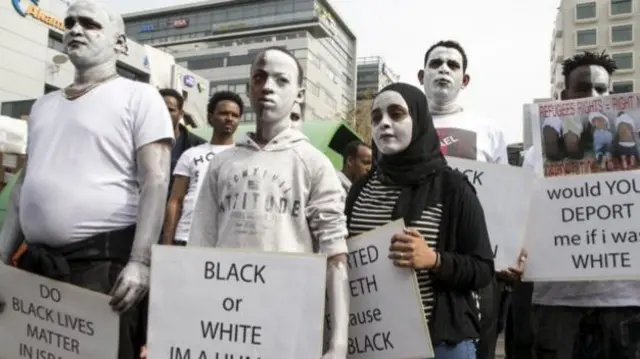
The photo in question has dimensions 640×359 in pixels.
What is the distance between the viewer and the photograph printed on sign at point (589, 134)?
3279 millimetres

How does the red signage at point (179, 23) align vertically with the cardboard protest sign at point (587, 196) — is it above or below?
above

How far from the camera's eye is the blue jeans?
2.49m

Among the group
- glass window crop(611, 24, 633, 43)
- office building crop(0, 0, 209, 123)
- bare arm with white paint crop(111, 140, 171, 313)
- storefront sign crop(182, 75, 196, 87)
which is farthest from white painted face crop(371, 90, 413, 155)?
glass window crop(611, 24, 633, 43)

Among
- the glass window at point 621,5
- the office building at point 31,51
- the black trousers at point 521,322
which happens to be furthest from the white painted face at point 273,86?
the glass window at point 621,5

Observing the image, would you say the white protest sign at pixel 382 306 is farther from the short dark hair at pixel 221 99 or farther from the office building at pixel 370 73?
the office building at pixel 370 73

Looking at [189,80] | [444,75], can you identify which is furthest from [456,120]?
[189,80]

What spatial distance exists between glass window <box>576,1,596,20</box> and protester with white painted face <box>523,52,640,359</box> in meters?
66.2

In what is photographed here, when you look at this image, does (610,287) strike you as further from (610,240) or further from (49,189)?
(49,189)

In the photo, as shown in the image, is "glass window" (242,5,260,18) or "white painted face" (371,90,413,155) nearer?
"white painted face" (371,90,413,155)

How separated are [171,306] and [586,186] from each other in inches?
79.0

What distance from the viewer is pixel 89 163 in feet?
8.75

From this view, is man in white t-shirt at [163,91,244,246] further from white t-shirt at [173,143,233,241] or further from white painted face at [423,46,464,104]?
white painted face at [423,46,464,104]

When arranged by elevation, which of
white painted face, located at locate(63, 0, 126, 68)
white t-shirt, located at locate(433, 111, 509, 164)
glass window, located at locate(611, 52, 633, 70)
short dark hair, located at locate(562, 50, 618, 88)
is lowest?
white t-shirt, located at locate(433, 111, 509, 164)

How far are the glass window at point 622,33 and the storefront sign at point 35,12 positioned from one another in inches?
1989
